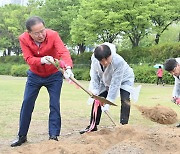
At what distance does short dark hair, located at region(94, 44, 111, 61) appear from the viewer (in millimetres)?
5789

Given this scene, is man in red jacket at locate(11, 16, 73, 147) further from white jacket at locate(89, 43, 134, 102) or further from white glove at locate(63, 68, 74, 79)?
white jacket at locate(89, 43, 134, 102)

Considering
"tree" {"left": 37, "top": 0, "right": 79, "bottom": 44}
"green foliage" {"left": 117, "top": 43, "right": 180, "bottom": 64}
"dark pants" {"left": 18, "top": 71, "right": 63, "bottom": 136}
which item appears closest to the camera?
"dark pants" {"left": 18, "top": 71, "right": 63, "bottom": 136}

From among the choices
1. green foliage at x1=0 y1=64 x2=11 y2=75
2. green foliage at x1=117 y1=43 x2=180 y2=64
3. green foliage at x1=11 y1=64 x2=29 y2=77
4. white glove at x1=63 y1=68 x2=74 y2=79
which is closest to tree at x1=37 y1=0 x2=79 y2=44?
green foliage at x1=11 y1=64 x2=29 y2=77

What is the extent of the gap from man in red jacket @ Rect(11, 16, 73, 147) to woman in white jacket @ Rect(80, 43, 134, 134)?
1.90ft

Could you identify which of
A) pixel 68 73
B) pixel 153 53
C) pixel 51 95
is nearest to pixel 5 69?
pixel 153 53

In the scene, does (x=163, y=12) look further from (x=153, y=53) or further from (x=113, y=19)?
(x=113, y=19)

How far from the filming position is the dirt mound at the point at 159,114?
752 cm

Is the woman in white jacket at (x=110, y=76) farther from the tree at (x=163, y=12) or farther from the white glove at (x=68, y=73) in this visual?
the tree at (x=163, y=12)

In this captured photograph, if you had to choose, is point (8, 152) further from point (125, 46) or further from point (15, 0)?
point (15, 0)

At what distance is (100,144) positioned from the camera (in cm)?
558

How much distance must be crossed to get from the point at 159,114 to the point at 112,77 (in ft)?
5.62

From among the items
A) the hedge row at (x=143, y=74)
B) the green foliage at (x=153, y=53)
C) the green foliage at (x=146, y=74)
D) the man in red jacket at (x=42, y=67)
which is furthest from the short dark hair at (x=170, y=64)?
the green foliage at (x=153, y=53)

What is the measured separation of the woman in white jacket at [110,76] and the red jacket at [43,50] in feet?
1.69

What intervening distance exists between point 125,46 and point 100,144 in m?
45.8
